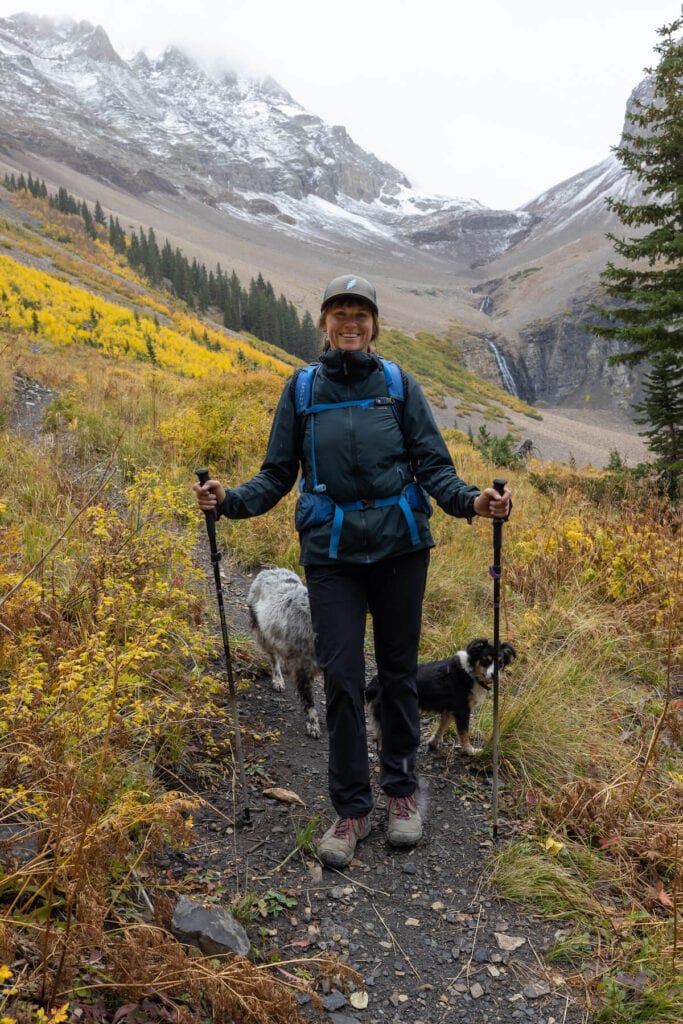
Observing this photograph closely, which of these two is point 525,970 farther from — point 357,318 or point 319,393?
point 357,318

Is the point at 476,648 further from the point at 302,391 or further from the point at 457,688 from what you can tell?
the point at 302,391

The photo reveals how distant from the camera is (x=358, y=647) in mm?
2631

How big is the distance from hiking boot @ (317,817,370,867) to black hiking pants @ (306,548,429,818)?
0.18ft

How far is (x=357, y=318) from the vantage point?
2699mm

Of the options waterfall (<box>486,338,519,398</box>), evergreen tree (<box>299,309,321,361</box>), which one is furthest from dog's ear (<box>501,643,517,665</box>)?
waterfall (<box>486,338,519,398</box>)

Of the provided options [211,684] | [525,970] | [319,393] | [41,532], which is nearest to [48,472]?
[41,532]

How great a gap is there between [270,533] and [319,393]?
10.9 feet

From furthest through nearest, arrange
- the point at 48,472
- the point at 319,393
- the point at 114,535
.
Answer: the point at 48,472 < the point at 114,535 < the point at 319,393

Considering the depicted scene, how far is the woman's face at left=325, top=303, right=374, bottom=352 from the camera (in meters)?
2.69

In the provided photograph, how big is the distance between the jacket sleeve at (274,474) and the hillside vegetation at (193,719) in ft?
1.85

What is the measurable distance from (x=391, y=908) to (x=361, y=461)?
1822mm

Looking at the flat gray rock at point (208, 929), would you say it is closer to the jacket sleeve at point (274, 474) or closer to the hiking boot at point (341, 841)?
the hiking boot at point (341, 841)

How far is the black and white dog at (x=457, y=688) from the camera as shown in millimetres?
3363

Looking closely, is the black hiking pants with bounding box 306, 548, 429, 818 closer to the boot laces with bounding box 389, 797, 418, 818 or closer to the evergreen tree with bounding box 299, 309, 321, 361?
the boot laces with bounding box 389, 797, 418, 818
